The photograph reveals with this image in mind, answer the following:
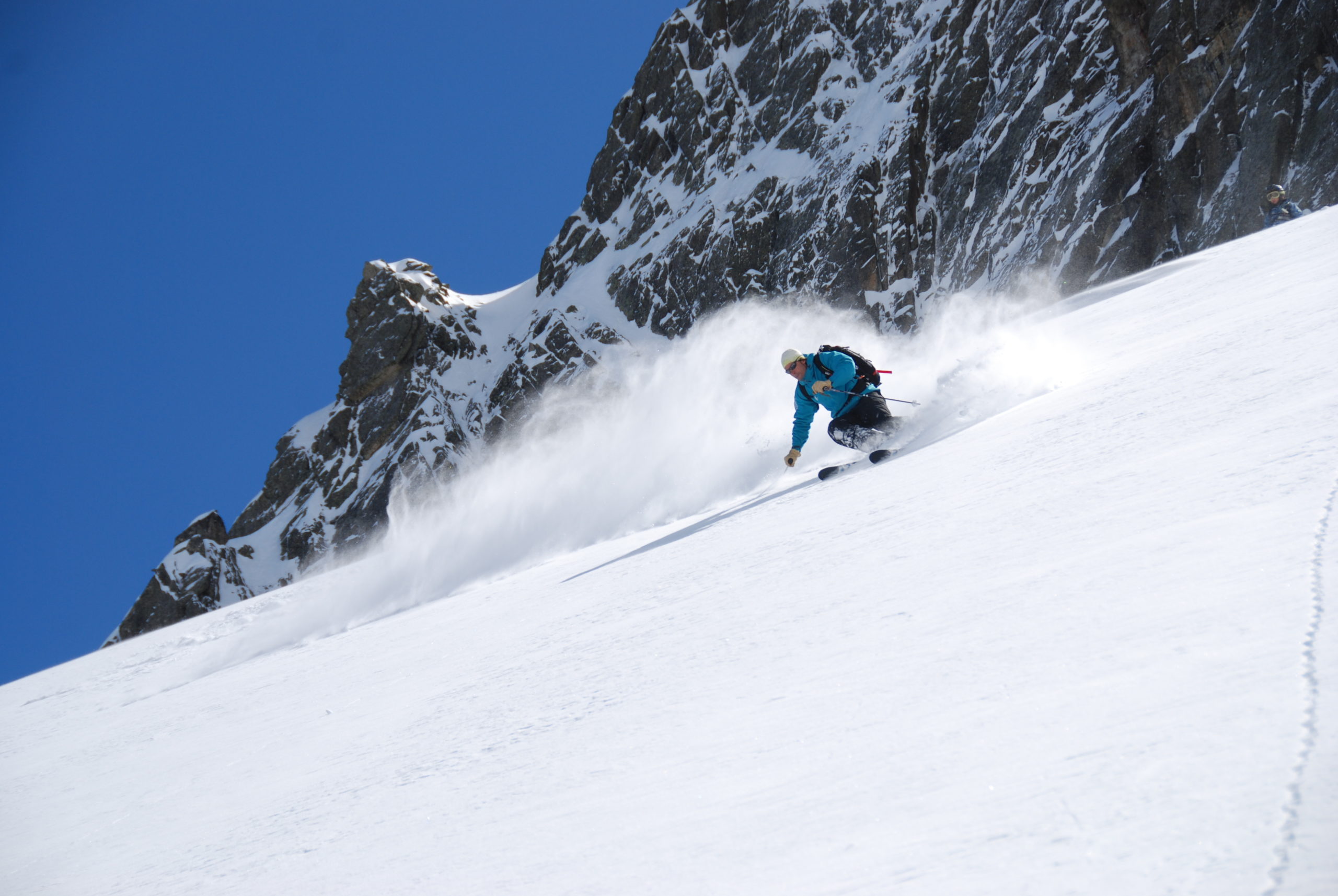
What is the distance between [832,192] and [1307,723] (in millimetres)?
63446

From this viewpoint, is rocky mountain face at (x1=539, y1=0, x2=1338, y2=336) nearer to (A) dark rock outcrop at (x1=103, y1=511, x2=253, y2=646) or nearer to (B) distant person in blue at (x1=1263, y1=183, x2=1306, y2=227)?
(B) distant person in blue at (x1=1263, y1=183, x2=1306, y2=227)

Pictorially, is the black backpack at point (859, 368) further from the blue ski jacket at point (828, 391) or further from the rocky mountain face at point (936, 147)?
the rocky mountain face at point (936, 147)

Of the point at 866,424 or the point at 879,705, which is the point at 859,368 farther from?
the point at 879,705

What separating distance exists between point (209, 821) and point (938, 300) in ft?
165

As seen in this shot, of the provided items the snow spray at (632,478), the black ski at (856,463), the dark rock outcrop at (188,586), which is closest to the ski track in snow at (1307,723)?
the snow spray at (632,478)

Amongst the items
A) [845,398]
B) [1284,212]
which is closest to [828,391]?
[845,398]

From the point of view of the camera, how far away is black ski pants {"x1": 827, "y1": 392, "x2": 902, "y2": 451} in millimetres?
8164

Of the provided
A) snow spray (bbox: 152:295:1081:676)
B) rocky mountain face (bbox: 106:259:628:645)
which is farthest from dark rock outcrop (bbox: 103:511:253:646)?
snow spray (bbox: 152:295:1081:676)

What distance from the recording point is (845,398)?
27.0ft

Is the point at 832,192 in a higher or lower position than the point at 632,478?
higher

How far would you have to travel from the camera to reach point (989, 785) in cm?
159

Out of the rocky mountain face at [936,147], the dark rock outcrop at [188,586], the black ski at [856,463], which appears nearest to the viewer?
the black ski at [856,463]

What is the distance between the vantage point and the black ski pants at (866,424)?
816 cm

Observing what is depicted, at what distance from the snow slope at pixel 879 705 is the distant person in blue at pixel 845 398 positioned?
1.28 m
